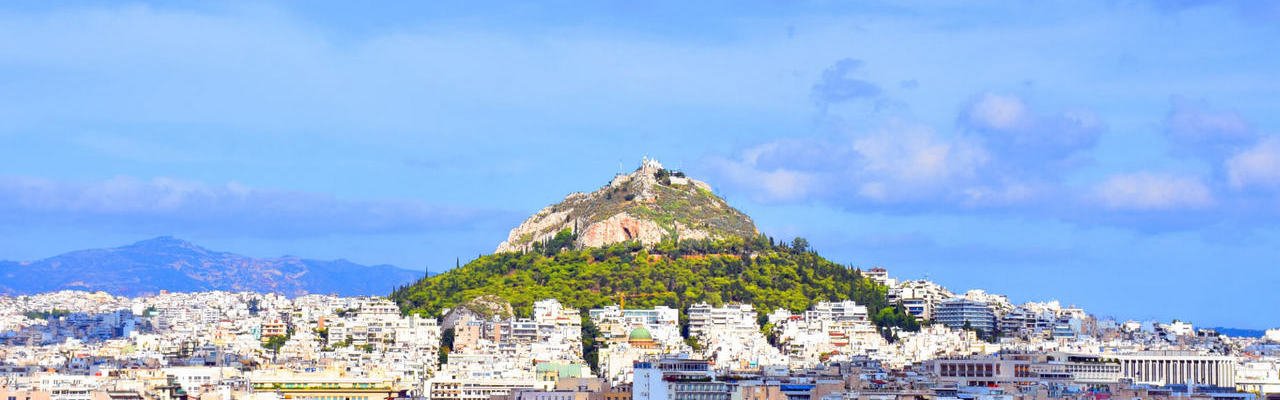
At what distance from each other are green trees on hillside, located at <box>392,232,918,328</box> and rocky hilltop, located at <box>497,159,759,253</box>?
83.4 inches

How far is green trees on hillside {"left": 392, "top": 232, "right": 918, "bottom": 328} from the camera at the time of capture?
550 ft

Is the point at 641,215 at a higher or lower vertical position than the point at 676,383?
higher

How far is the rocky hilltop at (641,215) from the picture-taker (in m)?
179

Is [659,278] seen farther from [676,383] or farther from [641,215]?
[676,383]

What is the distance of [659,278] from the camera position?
6757 inches

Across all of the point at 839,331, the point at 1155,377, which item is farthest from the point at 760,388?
the point at 839,331

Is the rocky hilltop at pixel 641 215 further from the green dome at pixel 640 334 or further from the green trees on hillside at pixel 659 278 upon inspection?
the green dome at pixel 640 334

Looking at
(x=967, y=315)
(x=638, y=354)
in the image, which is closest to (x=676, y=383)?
(x=638, y=354)

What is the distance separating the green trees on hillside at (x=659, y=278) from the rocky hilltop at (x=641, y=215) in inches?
83.4

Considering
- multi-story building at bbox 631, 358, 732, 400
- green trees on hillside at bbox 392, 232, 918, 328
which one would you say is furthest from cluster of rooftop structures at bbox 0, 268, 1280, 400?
green trees on hillside at bbox 392, 232, 918, 328

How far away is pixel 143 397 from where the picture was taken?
364 feet

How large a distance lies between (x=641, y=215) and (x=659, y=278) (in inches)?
360

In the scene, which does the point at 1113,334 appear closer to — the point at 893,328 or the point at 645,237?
the point at 893,328

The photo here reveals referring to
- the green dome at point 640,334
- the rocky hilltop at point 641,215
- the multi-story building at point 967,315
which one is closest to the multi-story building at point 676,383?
the green dome at point 640,334
